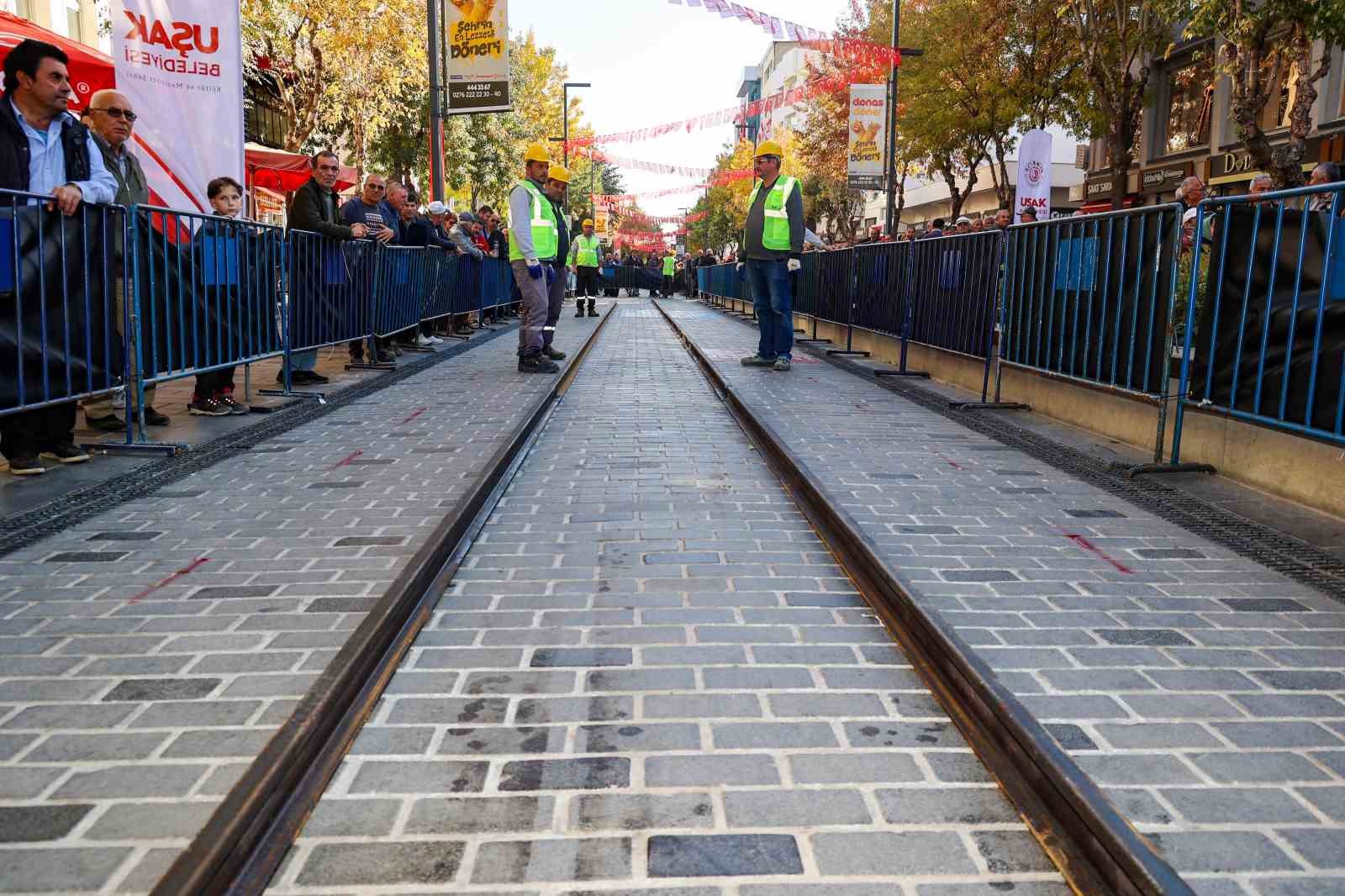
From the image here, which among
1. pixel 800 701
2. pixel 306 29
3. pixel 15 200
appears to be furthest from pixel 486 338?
pixel 800 701

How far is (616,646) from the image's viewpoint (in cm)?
357

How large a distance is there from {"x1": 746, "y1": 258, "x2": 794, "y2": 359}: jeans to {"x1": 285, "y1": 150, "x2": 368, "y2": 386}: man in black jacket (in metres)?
4.30

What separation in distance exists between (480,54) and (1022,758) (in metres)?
15.2

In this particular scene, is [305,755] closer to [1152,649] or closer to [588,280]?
[1152,649]

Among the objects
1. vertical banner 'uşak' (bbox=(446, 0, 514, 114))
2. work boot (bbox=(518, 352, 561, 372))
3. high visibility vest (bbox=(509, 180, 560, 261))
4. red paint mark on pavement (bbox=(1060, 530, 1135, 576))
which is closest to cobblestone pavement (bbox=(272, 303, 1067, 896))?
red paint mark on pavement (bbox=(1060, 530, 1135, 576))

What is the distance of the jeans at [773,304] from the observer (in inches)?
469

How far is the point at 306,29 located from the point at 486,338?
9.64 metres

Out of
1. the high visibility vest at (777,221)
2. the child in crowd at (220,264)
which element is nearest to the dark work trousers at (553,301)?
the high visibility vest at (777,221)

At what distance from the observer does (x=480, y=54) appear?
52.2 feet

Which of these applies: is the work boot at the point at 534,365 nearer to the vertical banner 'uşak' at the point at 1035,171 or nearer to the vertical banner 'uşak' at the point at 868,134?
the vertical banner 'uşak' at the point at 1035,171

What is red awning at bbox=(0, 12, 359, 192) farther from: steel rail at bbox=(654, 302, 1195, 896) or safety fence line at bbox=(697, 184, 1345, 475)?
steel rail at bbox=(654, 302, 1195, 896)

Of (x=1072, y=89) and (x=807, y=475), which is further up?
(x=1072, y=89)

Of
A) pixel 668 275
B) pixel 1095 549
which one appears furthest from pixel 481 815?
pixel 668 275

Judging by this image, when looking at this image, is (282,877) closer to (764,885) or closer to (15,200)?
(764,885)
